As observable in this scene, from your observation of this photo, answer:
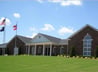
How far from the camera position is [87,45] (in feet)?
155

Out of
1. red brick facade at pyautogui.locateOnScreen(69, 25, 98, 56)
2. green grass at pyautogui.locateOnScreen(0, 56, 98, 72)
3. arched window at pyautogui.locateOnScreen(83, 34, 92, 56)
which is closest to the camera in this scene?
green grass at pyautogui.locateOnScreen(0, 56, 98, 72)

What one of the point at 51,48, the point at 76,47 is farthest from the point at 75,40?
the point at 51,48

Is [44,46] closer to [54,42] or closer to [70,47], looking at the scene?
[54,42]

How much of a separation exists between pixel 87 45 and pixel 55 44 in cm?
1060

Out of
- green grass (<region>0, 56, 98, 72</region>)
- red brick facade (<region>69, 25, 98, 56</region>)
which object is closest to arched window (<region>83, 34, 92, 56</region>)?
red brick facade (<region>69, 25, 98, 56</region>)

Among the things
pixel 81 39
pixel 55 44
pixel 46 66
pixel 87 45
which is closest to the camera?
pixel 46 66

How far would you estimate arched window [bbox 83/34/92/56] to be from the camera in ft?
154

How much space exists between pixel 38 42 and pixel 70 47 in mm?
10639

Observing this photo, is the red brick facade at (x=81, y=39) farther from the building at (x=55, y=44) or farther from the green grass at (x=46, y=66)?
the green grass at (x=46, y=66)

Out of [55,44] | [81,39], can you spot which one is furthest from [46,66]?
[55,44]

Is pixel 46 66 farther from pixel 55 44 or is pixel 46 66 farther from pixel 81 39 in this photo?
pixel 55 44

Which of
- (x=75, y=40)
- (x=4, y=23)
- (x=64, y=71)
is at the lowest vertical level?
(x=64, y=71)

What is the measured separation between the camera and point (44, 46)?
5688 cm

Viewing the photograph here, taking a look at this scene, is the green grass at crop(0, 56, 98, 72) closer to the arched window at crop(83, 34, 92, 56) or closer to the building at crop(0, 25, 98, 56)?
the arched window at crop(83, 34, 92, 56)
